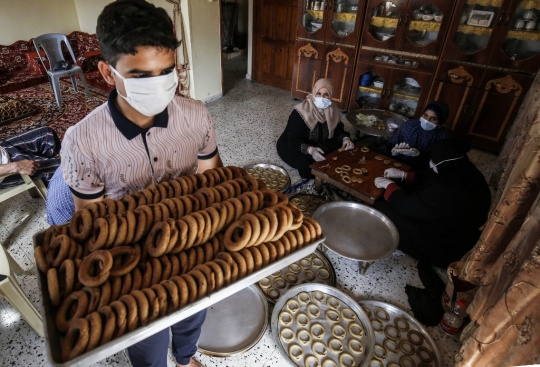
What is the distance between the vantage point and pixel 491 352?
1.17m

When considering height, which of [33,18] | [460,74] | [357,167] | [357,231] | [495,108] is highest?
[33,18]

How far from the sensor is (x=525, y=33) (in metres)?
3.88

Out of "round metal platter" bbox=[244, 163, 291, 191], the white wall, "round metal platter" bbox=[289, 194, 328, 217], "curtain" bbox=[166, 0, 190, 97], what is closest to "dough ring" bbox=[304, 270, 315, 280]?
"round metal platter" bbox=[289, 194, 328, 217]

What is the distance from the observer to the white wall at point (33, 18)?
5973 millimetres

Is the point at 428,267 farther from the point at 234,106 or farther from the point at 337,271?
the point at 234,106

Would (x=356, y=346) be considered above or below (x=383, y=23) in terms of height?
below

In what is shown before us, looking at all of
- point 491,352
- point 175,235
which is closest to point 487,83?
point 491,352

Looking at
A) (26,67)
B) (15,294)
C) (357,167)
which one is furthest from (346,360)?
(26,67)

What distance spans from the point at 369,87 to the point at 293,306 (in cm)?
425

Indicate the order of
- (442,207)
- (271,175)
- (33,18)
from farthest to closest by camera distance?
1. (33,18)
2. (271,175)
3. (442,207)

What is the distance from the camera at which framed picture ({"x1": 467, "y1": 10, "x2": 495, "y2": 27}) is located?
3.99 metres

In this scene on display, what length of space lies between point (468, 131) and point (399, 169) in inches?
93.9

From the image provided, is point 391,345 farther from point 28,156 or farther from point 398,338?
point 28,156

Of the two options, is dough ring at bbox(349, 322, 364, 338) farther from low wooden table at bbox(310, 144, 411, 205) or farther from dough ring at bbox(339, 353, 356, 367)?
low wooden table at bbox(310, 144, 411, 205)
